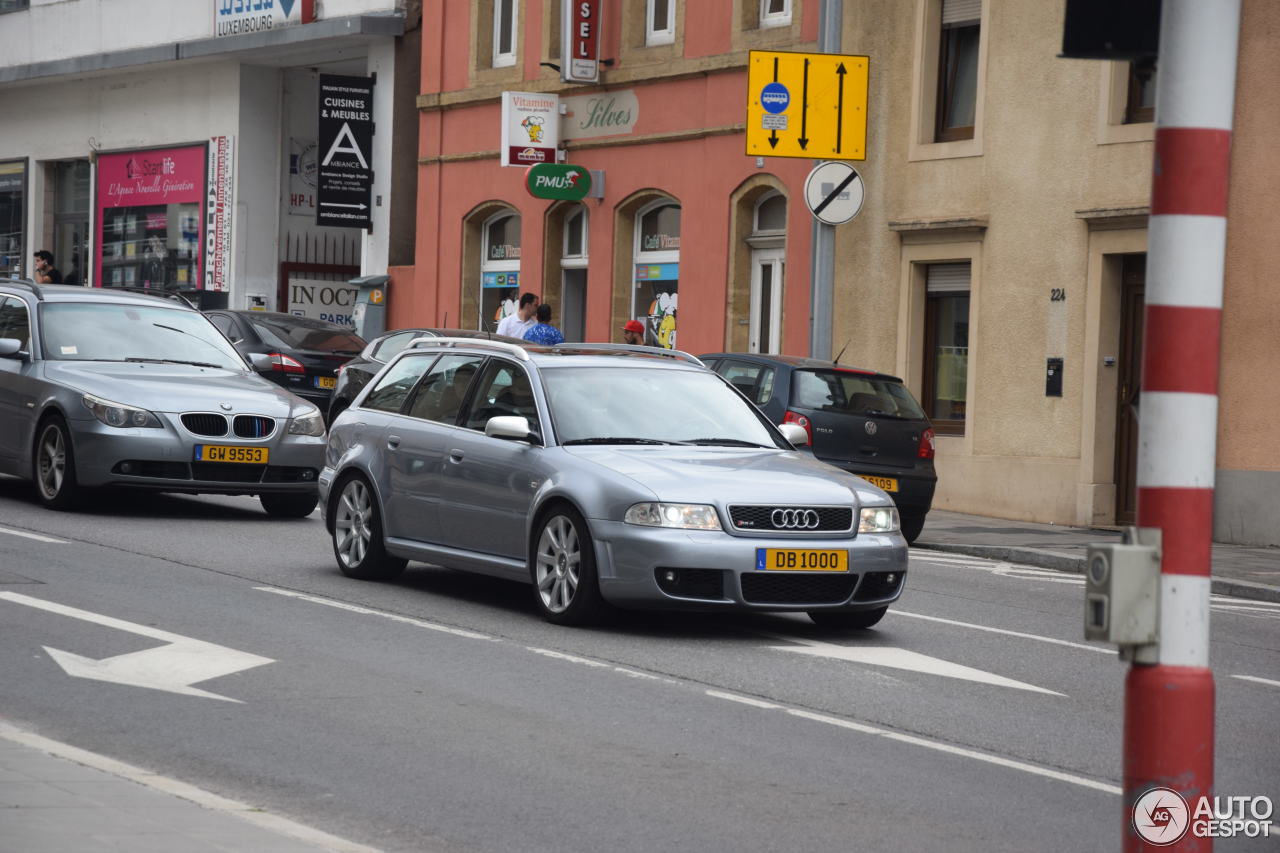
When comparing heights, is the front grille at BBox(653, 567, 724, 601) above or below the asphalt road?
above

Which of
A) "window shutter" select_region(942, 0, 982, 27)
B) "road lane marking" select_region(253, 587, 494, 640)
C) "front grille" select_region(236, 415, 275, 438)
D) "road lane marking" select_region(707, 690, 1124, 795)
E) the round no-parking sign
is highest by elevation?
"window shutter" select_region(942, 0, 982, 27)

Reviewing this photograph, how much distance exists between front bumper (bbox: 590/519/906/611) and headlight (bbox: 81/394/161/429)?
5.88 meters

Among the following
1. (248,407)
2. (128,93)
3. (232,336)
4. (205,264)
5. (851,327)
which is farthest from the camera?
(128,93)

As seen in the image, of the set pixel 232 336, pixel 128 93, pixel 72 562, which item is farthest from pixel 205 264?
pixel 72 562

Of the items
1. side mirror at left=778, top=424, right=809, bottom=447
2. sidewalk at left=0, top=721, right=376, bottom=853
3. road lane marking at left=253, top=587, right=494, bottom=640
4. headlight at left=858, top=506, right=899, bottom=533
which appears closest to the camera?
sidewalk at left=0, top=721, right=376, bottom=853

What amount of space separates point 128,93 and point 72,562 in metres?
31.1

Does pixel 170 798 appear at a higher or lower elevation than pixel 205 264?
lower

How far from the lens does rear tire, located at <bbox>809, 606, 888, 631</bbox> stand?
11.1 m

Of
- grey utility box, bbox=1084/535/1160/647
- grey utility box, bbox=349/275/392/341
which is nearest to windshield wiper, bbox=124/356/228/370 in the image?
grey utility box, bbox=1084/535/1160/647

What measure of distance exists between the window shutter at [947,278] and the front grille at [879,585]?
1337 centimetres

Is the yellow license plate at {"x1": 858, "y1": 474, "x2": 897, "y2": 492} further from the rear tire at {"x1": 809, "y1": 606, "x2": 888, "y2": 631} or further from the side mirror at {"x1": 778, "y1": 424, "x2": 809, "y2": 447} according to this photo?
the rear tire at {"x1": 809, "y1": 606, "x2": 888, "y2": 631}

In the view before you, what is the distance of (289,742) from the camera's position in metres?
7.56

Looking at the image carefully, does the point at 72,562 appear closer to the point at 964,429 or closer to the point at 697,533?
the point at 697,533

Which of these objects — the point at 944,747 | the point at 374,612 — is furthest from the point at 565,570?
the point at 944,747
